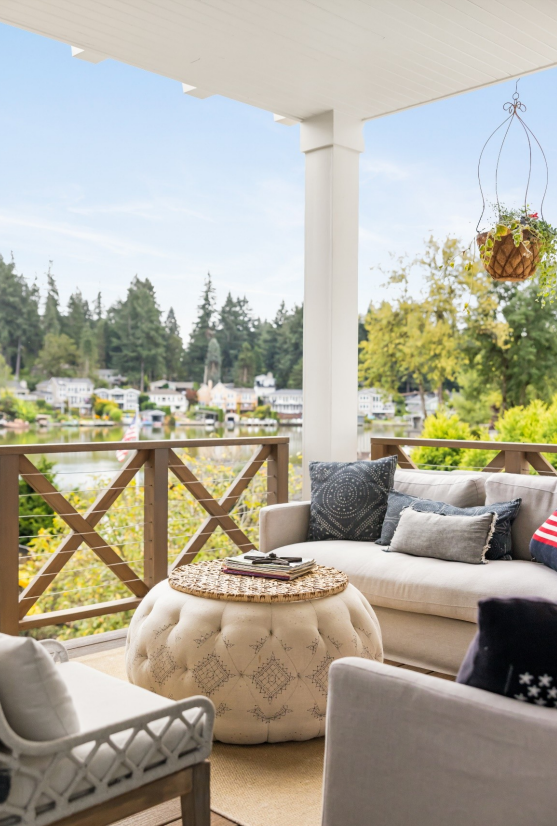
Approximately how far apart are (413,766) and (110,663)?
2259 millimetres

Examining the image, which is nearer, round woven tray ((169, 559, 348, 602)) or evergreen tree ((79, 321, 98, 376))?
round woven tray ((169, 559, 348, 602))

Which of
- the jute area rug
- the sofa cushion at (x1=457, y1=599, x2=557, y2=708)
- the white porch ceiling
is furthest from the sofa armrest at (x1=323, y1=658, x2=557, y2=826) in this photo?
the white porch ceiling

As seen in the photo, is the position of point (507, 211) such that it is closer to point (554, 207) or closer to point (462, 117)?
point (554, 207)

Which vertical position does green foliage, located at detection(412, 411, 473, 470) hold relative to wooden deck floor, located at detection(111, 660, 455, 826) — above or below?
above

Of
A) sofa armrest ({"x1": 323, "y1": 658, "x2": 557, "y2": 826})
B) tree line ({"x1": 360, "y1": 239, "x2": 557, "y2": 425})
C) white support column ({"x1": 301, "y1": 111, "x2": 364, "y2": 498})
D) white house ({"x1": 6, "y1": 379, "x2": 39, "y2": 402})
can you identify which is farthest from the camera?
tree line ({"x1": 360, "y1": 239, "x2": 557, "y2": 425})

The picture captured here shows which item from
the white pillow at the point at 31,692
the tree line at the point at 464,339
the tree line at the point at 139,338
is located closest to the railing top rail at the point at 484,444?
the white pillow at the point at 31,692

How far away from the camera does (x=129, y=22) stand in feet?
12.5

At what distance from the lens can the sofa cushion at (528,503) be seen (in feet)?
11.5

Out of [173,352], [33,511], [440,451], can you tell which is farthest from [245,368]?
[33,511]

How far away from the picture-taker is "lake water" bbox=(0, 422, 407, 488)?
9.70m

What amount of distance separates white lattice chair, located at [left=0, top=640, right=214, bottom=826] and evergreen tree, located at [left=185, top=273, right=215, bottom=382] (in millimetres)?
10298

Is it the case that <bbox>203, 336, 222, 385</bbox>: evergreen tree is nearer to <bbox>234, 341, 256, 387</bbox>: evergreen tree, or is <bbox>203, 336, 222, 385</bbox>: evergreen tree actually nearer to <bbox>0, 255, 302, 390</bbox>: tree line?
<bbox>0, 255, 302, 390</bbox>: tree line

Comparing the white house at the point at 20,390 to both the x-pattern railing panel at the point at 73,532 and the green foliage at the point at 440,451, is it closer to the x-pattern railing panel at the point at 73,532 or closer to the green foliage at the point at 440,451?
the green foliage at the point at 440,451

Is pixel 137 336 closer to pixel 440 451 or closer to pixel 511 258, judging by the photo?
pixel 440 451
